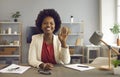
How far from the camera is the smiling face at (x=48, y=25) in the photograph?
231 centimetres

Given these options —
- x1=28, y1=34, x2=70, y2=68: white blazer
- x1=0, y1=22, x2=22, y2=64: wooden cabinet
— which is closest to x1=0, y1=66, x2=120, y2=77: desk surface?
x1=28, y1=34, x2=70, y2=68: white blazer

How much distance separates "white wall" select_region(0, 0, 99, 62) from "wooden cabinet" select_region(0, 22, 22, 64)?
0.16 m

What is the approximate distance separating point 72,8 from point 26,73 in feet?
13.5

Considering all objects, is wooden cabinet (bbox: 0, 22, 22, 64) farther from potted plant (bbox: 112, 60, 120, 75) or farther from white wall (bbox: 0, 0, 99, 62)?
potted plant (bbox: 112, 60, 120, 75)

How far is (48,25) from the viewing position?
230 cm

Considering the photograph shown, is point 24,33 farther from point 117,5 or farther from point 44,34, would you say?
point 44,34

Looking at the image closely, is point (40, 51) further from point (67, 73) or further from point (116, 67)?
point (116, 67)

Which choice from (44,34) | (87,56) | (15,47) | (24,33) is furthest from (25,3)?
(44,34)

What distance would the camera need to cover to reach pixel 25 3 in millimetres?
5750

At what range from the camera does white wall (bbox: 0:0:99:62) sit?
226 inches

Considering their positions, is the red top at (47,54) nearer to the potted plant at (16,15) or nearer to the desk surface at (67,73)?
the desk surface at (67,73)

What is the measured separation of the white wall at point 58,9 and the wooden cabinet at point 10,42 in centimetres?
16

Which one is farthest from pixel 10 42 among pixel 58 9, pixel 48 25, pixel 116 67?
pixel 116 67

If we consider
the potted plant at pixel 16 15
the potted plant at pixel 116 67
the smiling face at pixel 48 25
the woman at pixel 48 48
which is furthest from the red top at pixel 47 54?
the potted plant at pixel 16 15
